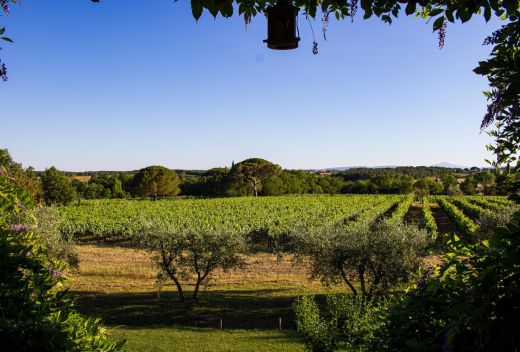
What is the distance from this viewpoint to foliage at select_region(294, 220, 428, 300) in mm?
20234

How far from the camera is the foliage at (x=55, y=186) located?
2450 inches

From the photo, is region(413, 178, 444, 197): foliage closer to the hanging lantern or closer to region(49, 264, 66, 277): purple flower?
the hanging lantern

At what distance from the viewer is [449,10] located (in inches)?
110

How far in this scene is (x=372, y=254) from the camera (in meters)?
20.4

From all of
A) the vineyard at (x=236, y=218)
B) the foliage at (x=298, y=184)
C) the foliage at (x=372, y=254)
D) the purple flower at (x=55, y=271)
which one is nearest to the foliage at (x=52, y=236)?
the vineyard at (x=236, y=218)

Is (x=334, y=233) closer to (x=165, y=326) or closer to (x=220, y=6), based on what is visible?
(x=165, y=326)

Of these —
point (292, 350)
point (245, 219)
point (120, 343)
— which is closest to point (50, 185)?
point (245, 219)

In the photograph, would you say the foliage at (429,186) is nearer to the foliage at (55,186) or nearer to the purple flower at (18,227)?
the foliage at (55,186)

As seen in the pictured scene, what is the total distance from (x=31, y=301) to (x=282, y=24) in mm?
3218

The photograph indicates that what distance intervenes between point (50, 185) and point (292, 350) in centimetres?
5864

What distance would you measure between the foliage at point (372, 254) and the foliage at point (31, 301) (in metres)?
18.1

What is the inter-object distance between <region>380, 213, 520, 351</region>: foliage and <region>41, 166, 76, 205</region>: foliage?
6772 centimetres

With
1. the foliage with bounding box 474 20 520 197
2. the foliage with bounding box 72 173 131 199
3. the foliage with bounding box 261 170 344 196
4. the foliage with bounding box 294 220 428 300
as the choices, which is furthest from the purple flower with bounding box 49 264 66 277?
the foliage with bounding box 72 173 131 199

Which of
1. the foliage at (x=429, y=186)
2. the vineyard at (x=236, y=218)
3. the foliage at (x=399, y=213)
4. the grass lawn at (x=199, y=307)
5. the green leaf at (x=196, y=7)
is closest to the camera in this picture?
the green leaf at (x=196, y=7)
